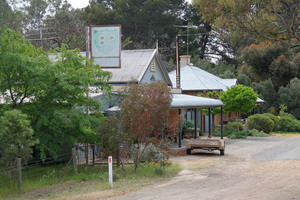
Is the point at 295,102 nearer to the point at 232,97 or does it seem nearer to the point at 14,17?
the point at 232,97

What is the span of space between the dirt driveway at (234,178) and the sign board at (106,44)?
18.7ft

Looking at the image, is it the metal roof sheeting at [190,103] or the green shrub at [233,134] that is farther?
the green shrub at [233,134]

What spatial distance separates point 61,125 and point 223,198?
6437mm

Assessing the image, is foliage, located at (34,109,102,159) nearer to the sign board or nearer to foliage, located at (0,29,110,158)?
foliage, located at (0,29,110,158)

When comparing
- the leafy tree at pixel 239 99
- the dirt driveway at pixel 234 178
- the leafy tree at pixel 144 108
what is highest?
the leafy tree at pixel 239 99

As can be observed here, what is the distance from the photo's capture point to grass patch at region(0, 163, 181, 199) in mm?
12344

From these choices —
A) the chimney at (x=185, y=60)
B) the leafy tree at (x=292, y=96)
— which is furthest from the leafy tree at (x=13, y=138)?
the leafy tree at (x=292, y=96)

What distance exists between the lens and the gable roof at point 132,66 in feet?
83.9

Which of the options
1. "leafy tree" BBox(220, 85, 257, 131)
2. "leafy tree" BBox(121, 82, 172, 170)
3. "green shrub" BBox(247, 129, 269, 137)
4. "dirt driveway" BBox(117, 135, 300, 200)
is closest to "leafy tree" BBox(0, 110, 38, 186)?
"dirt driveway" BBox(117, 135, 300, 200)

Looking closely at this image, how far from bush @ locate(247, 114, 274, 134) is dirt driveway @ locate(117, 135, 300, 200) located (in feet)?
42.4

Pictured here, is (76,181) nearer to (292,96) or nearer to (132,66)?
(132,66)

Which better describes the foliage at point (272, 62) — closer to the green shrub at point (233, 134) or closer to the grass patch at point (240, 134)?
the grass patch at point (240, 134)

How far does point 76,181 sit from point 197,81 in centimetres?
2499

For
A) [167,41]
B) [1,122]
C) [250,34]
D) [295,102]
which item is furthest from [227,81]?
[1,122]
